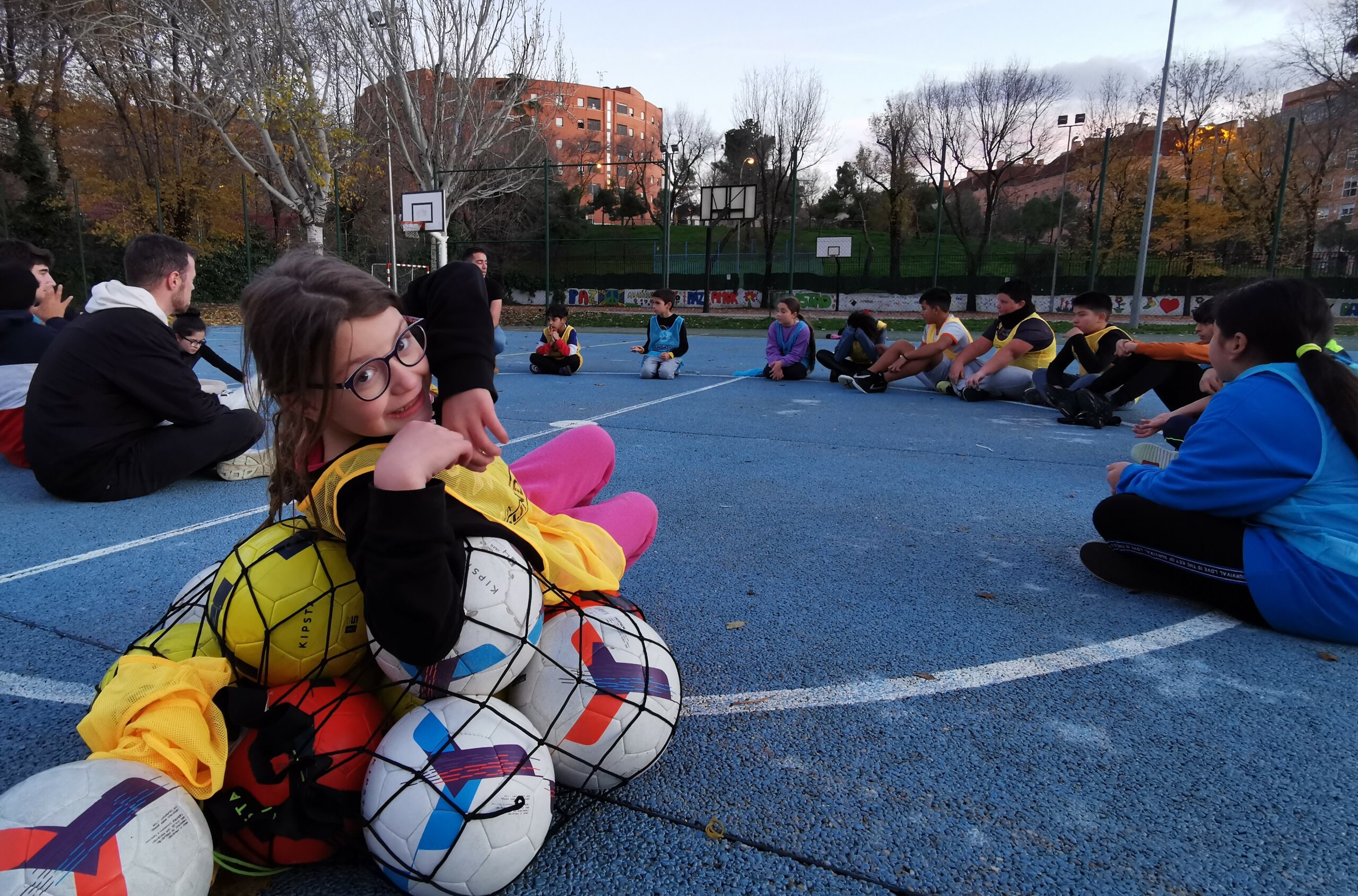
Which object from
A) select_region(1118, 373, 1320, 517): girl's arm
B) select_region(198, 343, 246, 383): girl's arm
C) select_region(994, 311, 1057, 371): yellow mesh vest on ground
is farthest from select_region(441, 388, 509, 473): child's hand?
select_region(994, 311, 1057, 371): yellow mesh vest on ground

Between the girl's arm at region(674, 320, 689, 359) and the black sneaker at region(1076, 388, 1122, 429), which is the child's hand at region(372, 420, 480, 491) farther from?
the girl's arm at region(674, 320, 689, 359)

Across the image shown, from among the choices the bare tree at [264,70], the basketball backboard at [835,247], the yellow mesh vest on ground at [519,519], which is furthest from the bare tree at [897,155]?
the yellow mesh vest on ground at [519,519]

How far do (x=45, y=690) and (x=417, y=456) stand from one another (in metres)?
1.71

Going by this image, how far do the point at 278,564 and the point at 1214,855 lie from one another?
1.94m

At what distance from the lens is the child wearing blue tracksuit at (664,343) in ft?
31.2

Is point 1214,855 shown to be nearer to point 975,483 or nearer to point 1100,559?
point 1100,559

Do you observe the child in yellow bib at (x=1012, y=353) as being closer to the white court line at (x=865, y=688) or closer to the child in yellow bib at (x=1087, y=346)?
the child in yellow bib at (x=1087, y=346)

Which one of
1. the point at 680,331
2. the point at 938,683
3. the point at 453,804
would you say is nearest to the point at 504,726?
the point at 453,804

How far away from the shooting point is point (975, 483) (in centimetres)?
460

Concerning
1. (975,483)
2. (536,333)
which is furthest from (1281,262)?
(975,483)

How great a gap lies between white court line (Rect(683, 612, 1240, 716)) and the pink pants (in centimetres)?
51

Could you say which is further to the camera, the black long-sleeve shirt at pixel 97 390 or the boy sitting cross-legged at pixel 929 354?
the boy sitting cross-legged at pixel 929 354

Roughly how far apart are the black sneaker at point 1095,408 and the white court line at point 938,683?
4384 millimetres

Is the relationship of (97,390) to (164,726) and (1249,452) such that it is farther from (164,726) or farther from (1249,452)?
(1249,452)
